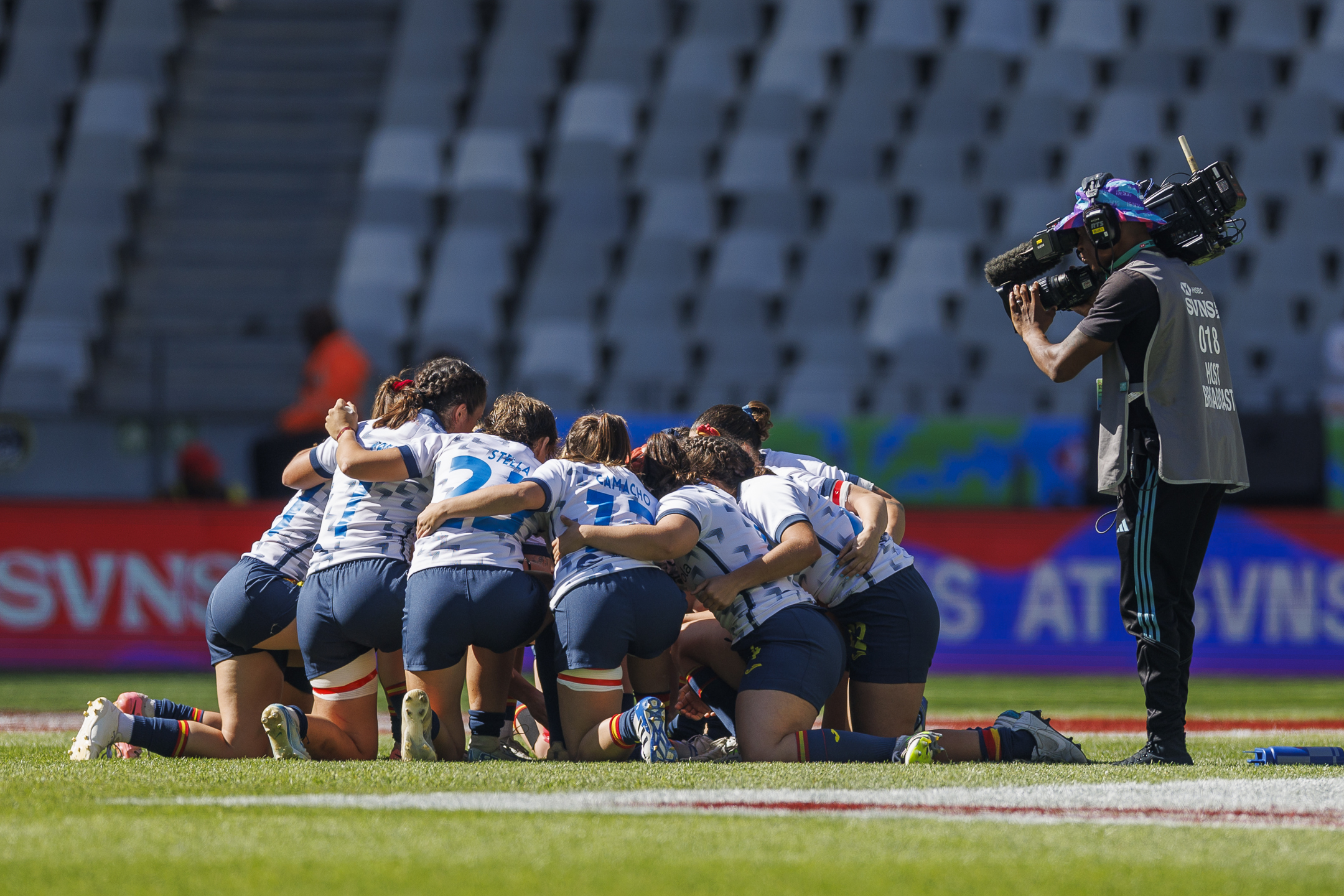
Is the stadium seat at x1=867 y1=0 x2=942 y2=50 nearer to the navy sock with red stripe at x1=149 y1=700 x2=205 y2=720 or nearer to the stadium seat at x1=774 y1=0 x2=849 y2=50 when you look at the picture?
the stadium seat at x1=774 y1=0 x2=849 y2=50

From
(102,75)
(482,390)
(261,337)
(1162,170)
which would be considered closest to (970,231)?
(1162,170)

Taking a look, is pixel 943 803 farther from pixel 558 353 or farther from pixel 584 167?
pixel 584 167

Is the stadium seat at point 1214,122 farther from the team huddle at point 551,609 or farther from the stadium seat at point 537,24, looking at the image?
the team huddle at point 551,609

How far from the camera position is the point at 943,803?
4023 millimetres

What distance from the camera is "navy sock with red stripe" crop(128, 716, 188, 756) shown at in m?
5.19

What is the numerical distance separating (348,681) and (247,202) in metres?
13.5

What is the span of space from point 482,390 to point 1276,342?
13.2 metres

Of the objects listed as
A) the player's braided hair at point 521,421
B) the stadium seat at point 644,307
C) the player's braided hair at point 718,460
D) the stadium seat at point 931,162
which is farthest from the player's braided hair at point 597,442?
the stadium seat at point 931,162

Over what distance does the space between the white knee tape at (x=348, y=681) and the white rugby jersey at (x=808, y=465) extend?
1.78 metres

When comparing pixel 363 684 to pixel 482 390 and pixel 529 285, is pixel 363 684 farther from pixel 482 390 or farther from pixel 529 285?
pixel 529 285

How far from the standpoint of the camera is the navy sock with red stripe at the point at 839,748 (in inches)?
200

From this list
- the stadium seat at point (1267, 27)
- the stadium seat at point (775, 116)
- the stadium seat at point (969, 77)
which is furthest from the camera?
the stadium seat at point (1267, 27)

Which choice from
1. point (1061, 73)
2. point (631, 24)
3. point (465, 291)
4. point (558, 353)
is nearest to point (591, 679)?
point (558, 353)

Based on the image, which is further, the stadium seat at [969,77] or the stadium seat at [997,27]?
the stadium seat at [997,27]
